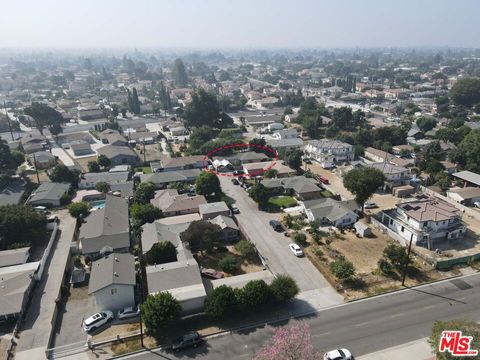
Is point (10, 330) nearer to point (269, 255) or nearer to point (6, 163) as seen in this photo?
point (269, 255)

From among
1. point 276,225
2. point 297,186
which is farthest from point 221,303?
point 297,186

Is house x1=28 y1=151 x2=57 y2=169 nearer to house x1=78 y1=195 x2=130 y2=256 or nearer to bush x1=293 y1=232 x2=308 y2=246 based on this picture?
house x1=78 y1=195 x2=130 y2=256

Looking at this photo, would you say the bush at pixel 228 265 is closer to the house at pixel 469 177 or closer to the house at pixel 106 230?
the house at pixel 106 230

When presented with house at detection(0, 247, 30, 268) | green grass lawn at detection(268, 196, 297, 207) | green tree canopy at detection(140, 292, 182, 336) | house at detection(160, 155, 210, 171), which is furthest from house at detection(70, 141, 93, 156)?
green tree canopy at detection(140, 292, 182, 336)

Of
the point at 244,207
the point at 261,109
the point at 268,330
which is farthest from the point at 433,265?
the point at 261,109

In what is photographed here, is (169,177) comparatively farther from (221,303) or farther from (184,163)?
(221,303)

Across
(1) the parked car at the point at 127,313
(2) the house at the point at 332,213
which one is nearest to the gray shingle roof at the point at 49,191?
(1) the parked car at the point at 127,313
